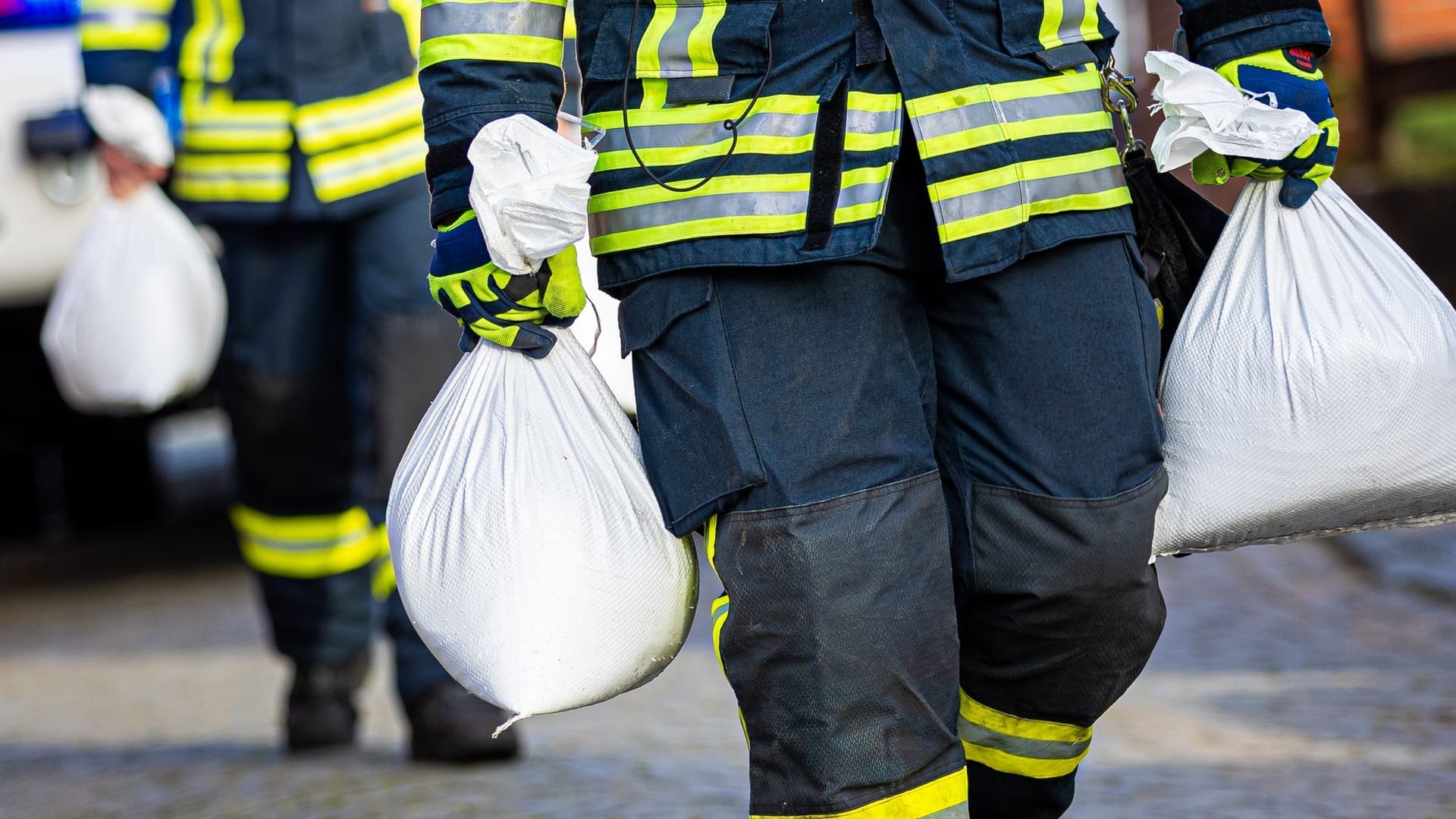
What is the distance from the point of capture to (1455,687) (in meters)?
3.82

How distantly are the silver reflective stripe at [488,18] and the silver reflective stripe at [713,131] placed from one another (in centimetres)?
15

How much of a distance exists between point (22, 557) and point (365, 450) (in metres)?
4.30

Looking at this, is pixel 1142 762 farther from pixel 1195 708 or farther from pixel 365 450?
pixel 365 450

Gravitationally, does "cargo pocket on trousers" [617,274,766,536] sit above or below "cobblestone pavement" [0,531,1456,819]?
above

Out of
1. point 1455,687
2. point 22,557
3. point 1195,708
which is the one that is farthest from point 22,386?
point 1455,687

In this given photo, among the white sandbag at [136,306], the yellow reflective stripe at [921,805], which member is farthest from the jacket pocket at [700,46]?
the white sandbag at [136,306]

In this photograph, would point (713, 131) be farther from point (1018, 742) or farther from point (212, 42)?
point (212, 42)

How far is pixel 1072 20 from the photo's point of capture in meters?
2.17

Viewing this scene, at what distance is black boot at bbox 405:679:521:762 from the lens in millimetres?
3691

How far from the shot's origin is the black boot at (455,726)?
3691mm

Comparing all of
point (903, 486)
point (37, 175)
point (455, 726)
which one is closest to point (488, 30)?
point (903, 486)

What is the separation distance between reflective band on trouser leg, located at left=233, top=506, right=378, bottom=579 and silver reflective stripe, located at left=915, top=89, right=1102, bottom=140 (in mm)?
2245

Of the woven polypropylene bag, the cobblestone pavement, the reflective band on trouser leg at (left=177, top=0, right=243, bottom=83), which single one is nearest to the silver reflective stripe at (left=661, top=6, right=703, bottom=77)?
the woven polypropylene bag

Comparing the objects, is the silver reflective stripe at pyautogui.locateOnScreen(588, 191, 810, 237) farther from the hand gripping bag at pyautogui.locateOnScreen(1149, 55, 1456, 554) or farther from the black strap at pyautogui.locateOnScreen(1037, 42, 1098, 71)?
the hand gripping bag at pyautogui.locateOnScreen(1149, 55, 1456, 554)
